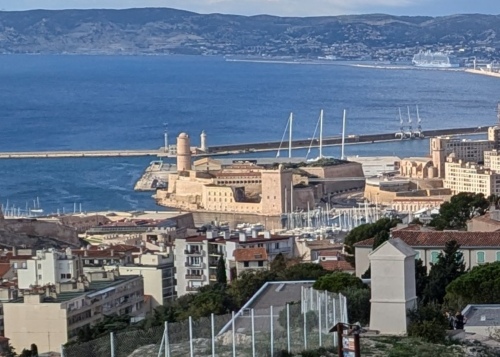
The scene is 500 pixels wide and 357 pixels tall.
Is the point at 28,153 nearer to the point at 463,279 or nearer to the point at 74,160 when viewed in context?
the point at 74,160

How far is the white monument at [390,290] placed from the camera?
6723 mm

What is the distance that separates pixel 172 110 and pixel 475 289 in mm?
70310

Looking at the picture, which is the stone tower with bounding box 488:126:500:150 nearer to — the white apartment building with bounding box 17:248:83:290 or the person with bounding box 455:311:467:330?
the white apartment building with bounding box 17:248:83:290

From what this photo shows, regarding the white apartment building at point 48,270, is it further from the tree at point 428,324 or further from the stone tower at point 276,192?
the stone tower at point 276,192

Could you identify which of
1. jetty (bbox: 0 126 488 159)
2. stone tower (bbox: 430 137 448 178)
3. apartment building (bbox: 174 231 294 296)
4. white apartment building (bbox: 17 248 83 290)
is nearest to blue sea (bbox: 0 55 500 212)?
jetty (bbox: 0 126 488 159)

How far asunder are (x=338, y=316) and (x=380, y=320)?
7.2 inches

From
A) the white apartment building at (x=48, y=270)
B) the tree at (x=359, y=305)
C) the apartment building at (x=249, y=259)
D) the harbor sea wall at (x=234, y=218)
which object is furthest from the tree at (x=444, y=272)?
the harbor sea wall at (x=234, y=218)

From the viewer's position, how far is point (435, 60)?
143875 millimetres

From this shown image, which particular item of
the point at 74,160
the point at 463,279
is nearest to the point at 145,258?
the point at 463,279

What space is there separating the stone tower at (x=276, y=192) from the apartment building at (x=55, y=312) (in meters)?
22.1

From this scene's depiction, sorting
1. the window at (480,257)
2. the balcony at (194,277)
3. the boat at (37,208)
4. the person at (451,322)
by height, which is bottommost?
the boat at (37,208)

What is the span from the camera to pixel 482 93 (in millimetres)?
93812

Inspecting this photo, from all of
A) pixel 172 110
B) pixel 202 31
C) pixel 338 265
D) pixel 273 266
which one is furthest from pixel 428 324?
pixel 202 31

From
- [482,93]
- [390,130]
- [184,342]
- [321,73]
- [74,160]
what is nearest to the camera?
[184,342]
